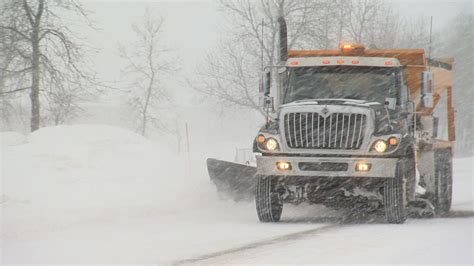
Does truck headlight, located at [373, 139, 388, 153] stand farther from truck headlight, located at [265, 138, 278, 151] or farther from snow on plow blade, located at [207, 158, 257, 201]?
snow on plow blade, located at [207, 158, 257, 201]

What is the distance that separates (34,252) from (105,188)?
398 cm

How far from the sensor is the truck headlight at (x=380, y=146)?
924 cm

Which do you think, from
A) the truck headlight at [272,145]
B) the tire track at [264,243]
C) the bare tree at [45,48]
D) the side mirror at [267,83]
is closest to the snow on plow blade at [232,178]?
the side mirror at [267,83]

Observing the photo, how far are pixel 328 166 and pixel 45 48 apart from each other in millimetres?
14295

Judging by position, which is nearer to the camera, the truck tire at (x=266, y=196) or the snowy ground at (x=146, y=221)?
the snowy ground at (x=146, y=221)

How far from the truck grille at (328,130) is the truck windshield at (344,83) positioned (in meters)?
0.90

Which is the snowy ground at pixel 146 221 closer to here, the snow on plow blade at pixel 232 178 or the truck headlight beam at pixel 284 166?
the snow on plow blade at pixel 232 178

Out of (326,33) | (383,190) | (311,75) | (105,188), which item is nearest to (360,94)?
(311,75)

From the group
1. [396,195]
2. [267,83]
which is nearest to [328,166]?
[396,195]

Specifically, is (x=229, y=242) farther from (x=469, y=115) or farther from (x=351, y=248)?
(x=469, y=115)

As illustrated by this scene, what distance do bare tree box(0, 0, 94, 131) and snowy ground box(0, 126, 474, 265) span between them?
7044 mm

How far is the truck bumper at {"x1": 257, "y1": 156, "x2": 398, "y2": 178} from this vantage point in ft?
30.1

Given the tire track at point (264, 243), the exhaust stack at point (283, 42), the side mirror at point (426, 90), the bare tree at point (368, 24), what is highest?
the bare tree at point (368, 24)

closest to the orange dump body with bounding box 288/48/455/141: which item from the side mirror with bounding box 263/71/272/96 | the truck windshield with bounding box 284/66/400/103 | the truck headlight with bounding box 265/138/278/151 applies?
the truck windshield with bounding box 284/66/400/103
